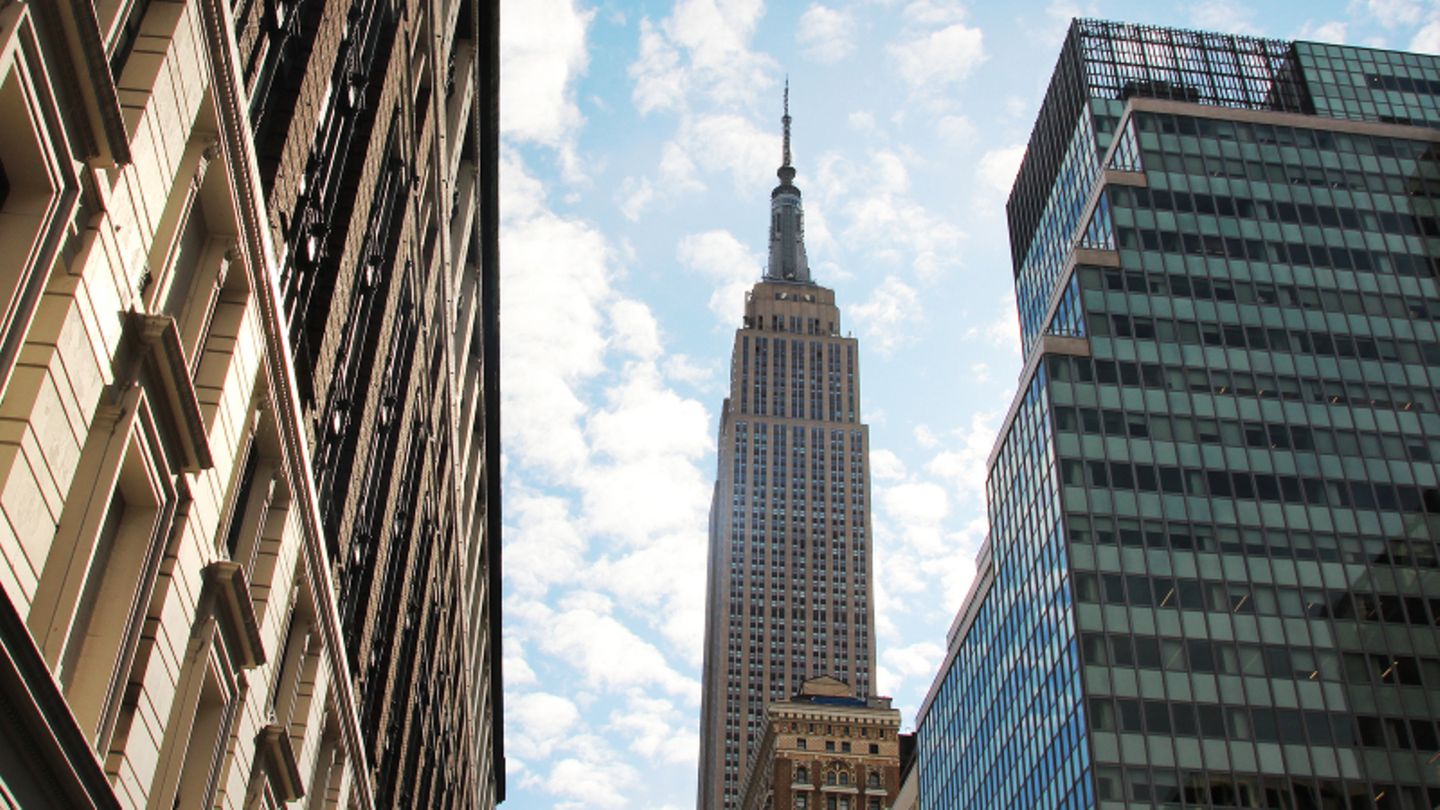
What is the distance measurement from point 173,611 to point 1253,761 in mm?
49455

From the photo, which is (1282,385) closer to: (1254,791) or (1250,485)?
(1250,485)

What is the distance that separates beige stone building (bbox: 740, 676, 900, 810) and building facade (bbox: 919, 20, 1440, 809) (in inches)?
2190

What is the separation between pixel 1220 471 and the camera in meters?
66.3

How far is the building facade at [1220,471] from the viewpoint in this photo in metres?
58.4

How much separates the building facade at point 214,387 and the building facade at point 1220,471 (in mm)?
33546

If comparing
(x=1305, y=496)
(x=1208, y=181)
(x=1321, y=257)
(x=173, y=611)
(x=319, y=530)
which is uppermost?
(x=1208, y=181)

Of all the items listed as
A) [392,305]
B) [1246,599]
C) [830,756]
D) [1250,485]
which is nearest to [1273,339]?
[1250,485]

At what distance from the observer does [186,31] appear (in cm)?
1870

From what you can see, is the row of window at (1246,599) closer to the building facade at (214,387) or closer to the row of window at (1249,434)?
the row of window at (1249,434)

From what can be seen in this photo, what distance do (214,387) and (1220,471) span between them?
55.7 meters

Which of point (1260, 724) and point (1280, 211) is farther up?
point (1280, 211)

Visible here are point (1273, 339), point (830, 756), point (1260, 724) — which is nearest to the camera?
point (1260, 724)

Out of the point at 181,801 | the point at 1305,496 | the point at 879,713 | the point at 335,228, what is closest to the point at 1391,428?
the point at 1305,496

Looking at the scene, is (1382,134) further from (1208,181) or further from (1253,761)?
(1253,761)
